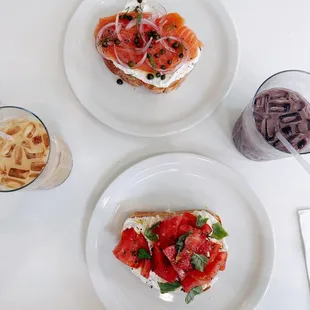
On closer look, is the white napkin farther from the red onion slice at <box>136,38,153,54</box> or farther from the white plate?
the red onion slice at <box>136,38,153,54</box>

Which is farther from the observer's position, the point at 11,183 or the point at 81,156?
the point at 81,156

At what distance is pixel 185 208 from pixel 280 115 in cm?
51

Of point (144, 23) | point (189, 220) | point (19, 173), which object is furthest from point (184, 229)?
point (144, 23)

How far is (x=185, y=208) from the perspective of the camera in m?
1.59

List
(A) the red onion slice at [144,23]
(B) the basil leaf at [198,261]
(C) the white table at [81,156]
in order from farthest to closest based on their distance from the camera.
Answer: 1. (C) the white table at [81,156]
2. (A) the red onion slice at [144,23]
3. (B) the basil leaf at [198,261]

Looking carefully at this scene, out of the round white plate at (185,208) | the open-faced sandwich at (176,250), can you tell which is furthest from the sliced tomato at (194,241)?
the round white plate at (185,208)

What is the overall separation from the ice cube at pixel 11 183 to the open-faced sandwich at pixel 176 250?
410mm

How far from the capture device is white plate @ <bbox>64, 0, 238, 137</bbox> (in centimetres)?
157

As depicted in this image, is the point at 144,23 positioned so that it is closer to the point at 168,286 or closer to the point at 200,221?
the point at 200,221

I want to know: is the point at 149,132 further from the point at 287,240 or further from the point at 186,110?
the point at 287,240

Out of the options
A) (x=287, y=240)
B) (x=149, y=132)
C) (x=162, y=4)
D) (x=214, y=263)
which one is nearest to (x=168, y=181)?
(x=149, y=132)

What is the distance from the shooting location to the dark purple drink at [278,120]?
138cm

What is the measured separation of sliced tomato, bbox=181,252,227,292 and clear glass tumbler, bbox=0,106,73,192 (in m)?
0.61

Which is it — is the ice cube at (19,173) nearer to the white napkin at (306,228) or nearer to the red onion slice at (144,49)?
the red onion slice at (144,49)
